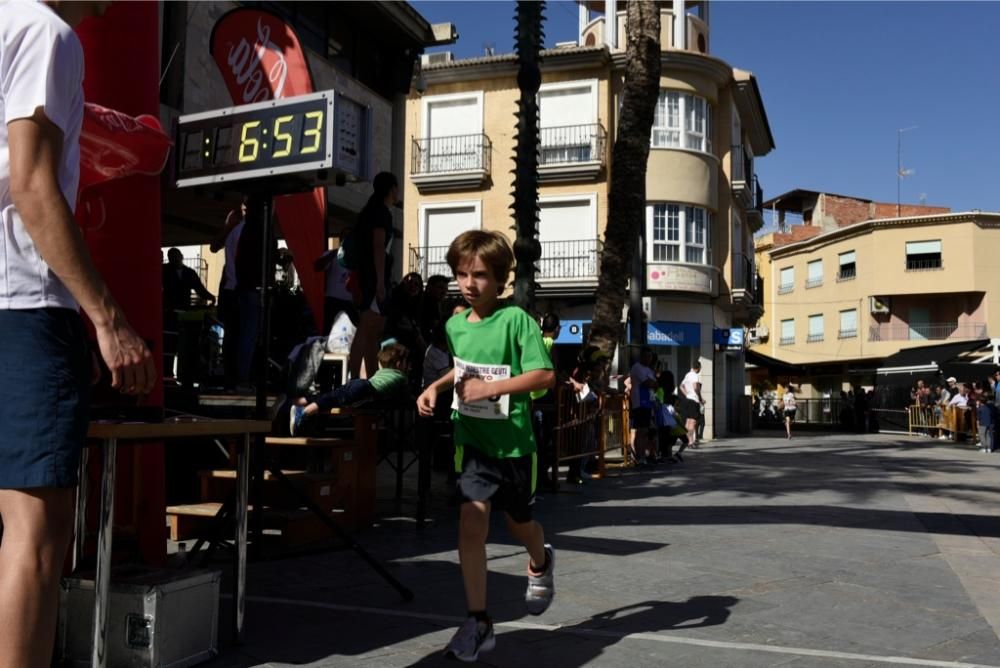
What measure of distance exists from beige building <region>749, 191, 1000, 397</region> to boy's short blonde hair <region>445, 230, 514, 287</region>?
41118 millimetres

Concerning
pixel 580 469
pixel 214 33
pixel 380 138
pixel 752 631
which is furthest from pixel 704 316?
pixel 752 631

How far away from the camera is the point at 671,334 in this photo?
1159 inches

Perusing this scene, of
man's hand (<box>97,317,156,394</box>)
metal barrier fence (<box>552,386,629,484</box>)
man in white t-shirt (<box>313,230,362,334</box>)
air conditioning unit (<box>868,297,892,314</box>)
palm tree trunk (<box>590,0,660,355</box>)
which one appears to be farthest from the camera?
air conditioning unit (<box>868,297,892,314</box>)

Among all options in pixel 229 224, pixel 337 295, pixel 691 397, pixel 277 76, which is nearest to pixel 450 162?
pixel 691 397

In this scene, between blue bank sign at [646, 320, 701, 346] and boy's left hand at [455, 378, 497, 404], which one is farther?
blue bank sign at [646, 320, 701, 346]

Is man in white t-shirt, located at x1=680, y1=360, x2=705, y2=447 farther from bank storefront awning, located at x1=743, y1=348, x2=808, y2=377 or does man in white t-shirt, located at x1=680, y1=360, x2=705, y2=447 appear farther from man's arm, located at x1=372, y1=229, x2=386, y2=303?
bank storefront awning, located at x1=743, y1=348, x2=808, y2=377

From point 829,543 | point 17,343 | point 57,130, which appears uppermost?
point 57,130

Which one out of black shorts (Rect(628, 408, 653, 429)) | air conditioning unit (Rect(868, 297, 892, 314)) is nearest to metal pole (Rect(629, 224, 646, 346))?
black shorts (Rect(628, 408, 653, 429))

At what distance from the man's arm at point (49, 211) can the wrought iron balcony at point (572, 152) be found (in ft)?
90.3

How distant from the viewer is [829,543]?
6.59 metres

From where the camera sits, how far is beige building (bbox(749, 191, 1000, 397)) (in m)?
45.4

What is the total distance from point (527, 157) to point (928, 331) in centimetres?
4334

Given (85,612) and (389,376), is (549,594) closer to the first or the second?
(85,612)

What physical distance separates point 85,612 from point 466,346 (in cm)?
170
